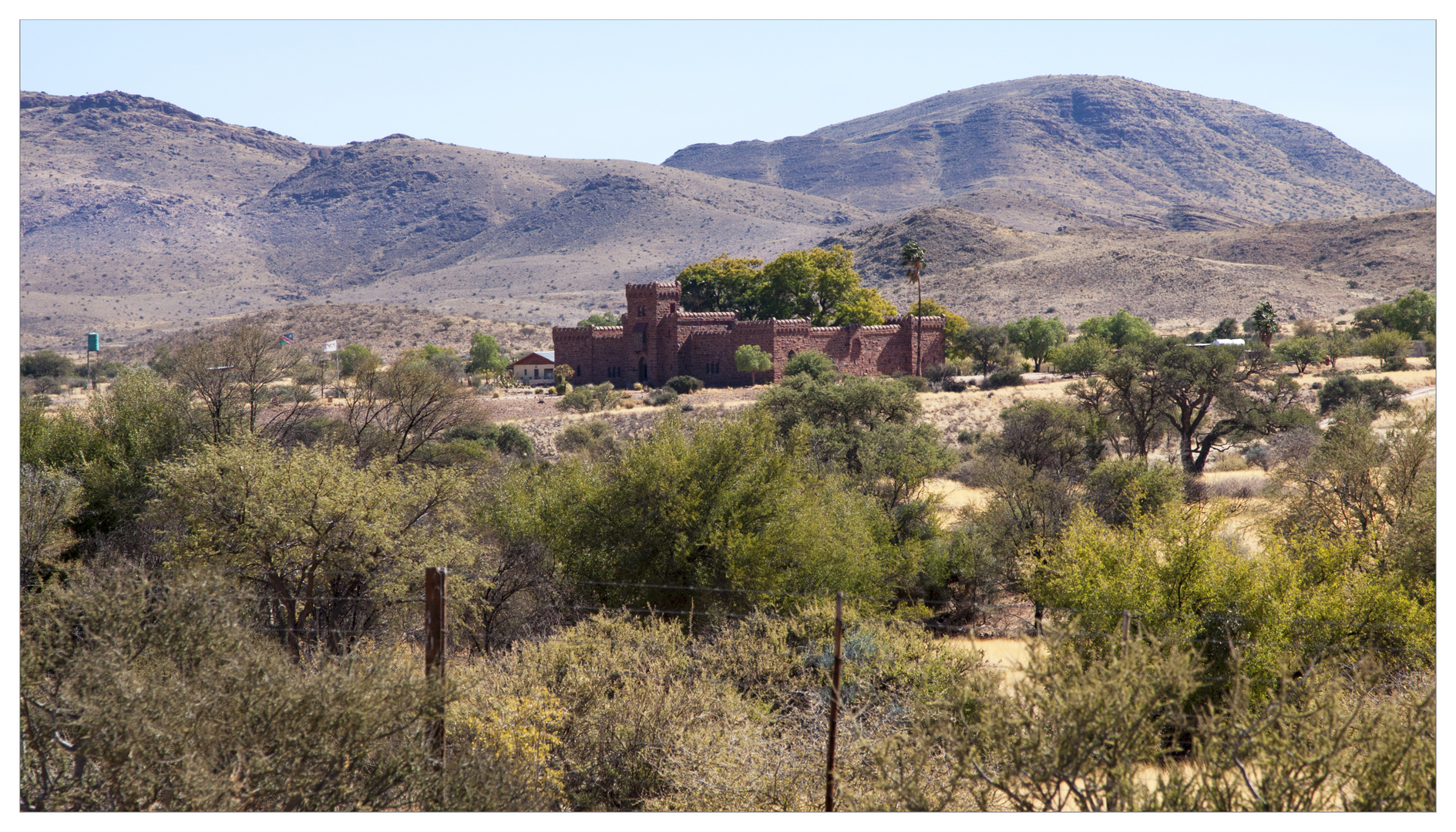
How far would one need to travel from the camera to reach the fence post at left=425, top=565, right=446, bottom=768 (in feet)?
32.3

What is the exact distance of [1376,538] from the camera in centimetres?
1864

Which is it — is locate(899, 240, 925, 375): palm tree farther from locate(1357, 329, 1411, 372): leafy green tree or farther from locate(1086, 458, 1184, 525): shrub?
locate(1086, 458, 1184, 525): shrub

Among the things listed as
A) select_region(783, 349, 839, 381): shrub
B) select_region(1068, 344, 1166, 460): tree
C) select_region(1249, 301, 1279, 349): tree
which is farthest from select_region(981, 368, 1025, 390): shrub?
select_region(1068, 344, 1166, 460): tree

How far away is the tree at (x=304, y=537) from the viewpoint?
16062mm

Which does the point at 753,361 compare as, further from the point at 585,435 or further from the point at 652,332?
the point at 585,435

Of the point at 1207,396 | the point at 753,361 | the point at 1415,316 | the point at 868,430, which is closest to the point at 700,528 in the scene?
the point at 868,430

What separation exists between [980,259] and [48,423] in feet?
343

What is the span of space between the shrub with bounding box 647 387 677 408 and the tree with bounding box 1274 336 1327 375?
32.1 meters

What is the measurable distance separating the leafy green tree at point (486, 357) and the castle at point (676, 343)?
8.28 meters

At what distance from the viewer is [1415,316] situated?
6394cm

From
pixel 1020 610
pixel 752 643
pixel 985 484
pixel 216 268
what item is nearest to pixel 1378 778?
pixel 752 643

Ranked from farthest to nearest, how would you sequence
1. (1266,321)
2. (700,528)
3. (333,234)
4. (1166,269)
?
(333,234)
(1166,269)
(1266,321)
(700,528)

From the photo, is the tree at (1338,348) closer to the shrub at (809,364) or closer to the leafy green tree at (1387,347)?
the leafy green tree at (1387,347)

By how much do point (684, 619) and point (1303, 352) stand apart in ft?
163
